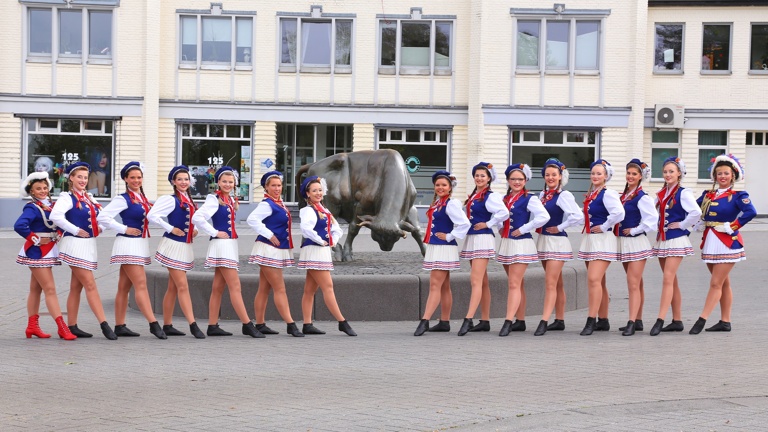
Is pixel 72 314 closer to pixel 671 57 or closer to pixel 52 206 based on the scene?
pixel 52 206

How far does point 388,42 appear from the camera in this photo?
117ft

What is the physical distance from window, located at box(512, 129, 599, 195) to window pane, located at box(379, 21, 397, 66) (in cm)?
453

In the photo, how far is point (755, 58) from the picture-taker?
35.3 meters

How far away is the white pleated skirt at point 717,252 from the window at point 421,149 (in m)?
23.6

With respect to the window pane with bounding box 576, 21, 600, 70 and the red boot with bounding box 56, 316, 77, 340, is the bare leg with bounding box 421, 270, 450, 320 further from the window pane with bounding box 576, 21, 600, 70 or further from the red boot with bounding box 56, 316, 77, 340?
the window pane with bounding box 576, 21, 600, 70

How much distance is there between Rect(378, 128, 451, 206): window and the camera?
3581cm

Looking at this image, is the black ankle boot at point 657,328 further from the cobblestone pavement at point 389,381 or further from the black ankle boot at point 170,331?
the black ankle boot at point 170,331

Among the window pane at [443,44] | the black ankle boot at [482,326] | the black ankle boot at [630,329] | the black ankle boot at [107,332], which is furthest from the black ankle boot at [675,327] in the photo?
the window pane at [443,44]

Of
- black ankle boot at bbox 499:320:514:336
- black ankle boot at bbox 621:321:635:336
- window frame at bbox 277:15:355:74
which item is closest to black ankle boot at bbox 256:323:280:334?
black ankle boot at bbox 499:320:514:336

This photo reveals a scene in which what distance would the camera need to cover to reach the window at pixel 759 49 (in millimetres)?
35312

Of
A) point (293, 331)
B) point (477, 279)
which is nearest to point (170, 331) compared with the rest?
point (293, 331)

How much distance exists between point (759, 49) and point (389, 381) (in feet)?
96.7

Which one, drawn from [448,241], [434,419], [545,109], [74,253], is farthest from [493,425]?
[545,109]

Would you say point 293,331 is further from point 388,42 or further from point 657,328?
point 388,42
